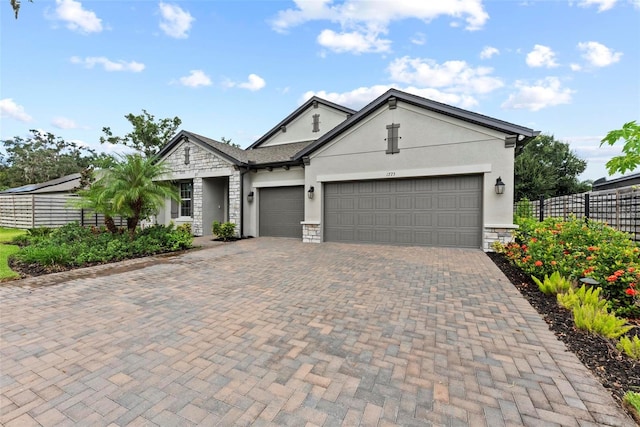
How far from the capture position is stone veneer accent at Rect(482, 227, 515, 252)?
27.6 ft

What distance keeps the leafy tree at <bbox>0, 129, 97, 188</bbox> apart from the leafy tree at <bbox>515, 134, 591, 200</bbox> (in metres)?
48.0

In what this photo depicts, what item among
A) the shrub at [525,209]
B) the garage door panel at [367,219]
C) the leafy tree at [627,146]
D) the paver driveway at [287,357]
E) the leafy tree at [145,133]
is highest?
the leafy tree at [145,133]

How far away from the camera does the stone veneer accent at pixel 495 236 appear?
27.6 ft

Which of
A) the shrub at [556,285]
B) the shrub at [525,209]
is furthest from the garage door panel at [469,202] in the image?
the shrub at [556,285]

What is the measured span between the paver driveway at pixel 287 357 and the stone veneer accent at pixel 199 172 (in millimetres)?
7610

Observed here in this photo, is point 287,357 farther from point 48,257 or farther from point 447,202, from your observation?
point 447,202

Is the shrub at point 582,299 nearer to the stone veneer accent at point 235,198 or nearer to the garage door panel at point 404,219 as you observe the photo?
the garage door panel at point 404,219

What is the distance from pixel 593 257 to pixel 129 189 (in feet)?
36.8

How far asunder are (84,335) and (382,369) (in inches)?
135

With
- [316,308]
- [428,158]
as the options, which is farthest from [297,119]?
[316,308]

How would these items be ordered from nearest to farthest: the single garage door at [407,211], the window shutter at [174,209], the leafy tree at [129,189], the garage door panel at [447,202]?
the leafy tree at [129,189] < the single garage door at [407,211] < the garage door panel at [447,202] < the window shutter at [174,209]

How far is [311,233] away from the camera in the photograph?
431 inches

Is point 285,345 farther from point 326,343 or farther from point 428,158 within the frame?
point 428,158

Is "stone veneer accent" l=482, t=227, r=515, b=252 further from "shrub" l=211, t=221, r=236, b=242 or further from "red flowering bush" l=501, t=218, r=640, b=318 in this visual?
"shrub" l=211, t=221, r=236, b=242
